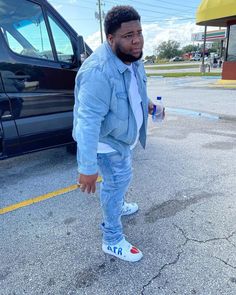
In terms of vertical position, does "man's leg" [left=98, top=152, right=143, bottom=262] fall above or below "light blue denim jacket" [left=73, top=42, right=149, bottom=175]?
below

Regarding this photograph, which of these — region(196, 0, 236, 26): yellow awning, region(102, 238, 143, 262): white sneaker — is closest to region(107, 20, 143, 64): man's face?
region(102, 238, 143, 262): white sneaker

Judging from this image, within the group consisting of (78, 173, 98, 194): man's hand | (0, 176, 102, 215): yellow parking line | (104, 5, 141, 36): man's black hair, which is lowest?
(0, 176, 102, 215): yellow parking line

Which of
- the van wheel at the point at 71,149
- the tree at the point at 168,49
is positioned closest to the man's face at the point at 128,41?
the van wheel at the point at 71,149

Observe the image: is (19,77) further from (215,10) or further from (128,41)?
(215,10)

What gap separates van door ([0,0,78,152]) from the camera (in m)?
3.24

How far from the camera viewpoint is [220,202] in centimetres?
296

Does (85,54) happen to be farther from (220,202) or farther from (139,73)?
(220,202)

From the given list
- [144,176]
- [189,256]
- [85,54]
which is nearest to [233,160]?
[144,176]

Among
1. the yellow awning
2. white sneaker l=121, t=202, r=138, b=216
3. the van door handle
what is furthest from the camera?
the yellow awning

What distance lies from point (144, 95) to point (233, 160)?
270cm

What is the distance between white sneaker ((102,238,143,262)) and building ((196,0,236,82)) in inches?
451

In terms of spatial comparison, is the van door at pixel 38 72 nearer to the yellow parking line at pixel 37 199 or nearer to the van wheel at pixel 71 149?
the van wheel at pixel 71 149

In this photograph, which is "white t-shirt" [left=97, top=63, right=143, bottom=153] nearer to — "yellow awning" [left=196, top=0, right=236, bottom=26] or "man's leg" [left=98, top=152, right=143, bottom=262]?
"man's leg" [left=98, top=152, right=143, bottom=262]

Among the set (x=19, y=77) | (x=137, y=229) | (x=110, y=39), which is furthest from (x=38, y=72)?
(x=137, y=229)
